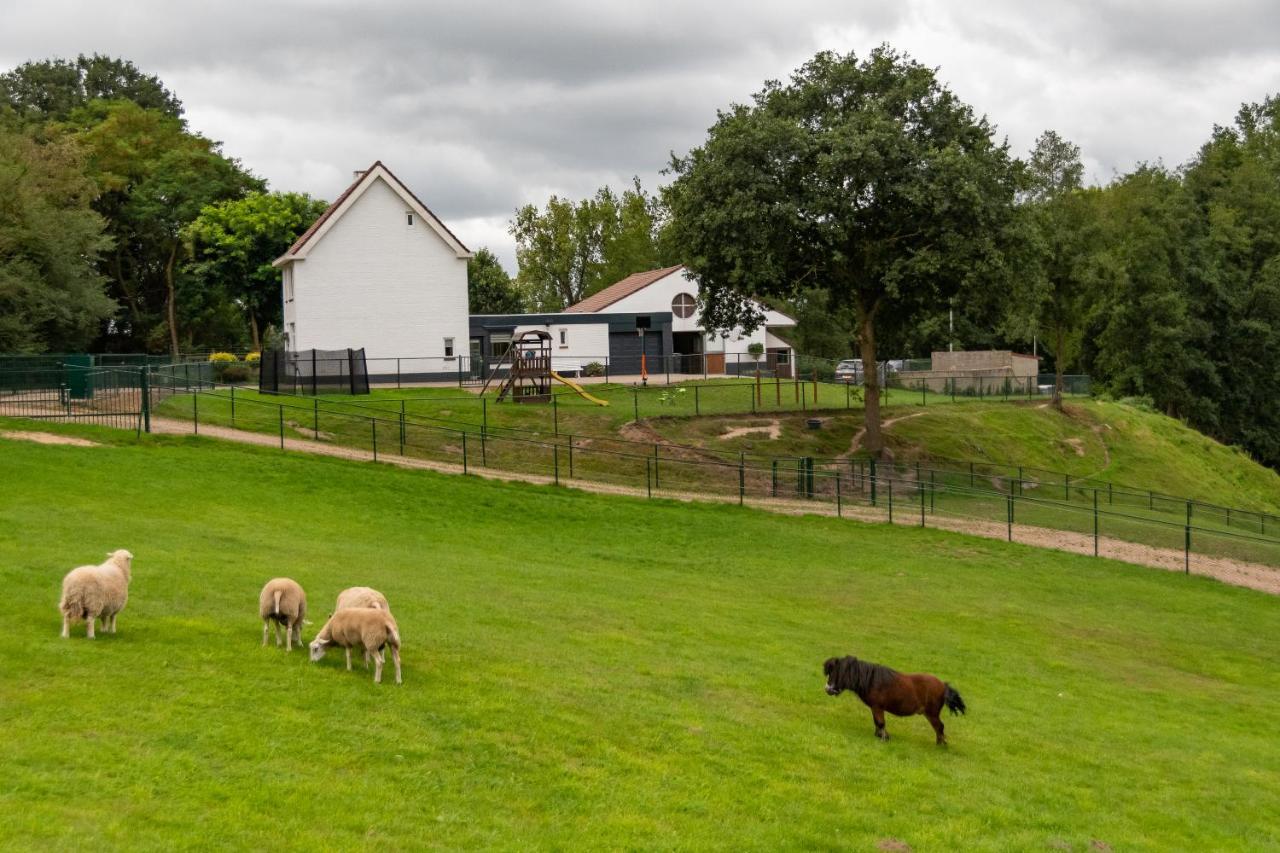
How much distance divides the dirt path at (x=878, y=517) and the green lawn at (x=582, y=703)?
495cm

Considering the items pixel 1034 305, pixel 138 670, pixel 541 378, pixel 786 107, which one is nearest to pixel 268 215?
pixel 541 378

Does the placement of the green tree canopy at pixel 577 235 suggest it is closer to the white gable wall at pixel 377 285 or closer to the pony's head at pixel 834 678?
the white gable wall at pixel 377 285

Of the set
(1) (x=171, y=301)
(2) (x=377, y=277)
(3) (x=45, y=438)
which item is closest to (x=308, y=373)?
(2) (x=377, y=277)

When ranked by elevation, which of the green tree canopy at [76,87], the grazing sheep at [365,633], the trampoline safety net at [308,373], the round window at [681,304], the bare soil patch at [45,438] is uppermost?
the green tree canopy at [76,87]

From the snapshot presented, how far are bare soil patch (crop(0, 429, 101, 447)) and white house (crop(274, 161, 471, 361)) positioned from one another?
2430 centimetres

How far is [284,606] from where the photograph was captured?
44.4ft

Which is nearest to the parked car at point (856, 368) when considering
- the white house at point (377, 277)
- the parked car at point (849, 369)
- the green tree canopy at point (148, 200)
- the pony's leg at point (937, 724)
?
the parked car at point (849, 369)

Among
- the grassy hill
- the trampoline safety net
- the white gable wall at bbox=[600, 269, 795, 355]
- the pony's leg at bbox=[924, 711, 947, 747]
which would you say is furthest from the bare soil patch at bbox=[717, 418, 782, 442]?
the pony's leg at bbox=[924, 711, 947, 747]

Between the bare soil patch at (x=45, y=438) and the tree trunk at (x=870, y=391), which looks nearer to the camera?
the bare soil patch at (x=45, y=438)

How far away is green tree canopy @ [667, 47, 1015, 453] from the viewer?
44.2 metres

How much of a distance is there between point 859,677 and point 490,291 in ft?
315

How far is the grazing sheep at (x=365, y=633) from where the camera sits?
12750 mm

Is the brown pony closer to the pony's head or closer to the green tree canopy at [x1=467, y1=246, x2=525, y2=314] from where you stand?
the pony's head

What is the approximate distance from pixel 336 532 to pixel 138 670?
48.0 ft
